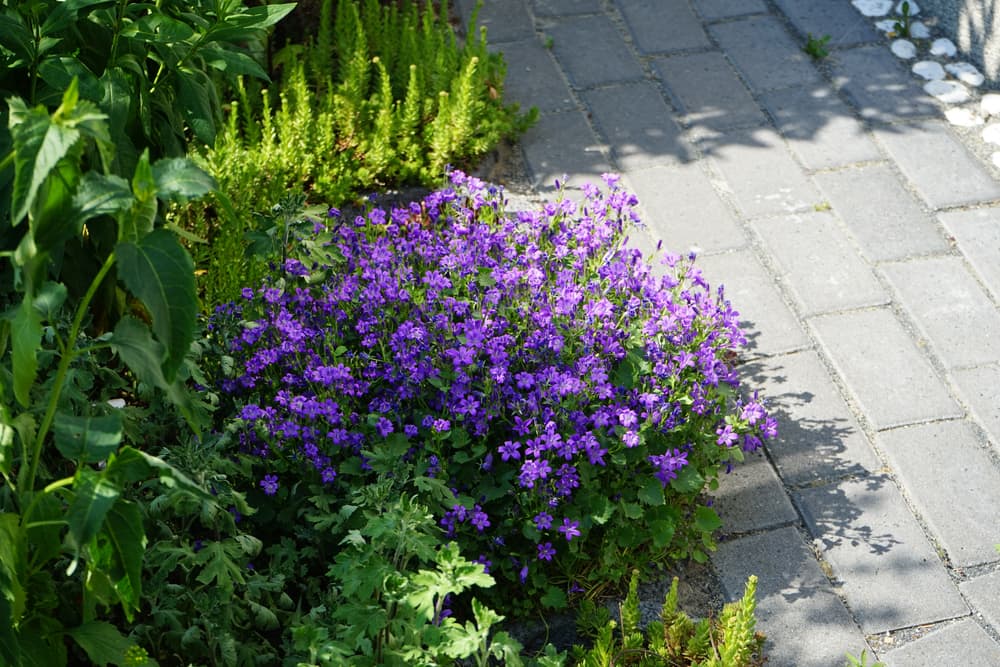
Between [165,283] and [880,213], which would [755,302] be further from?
[165,283]

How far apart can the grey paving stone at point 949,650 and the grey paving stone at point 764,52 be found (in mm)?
3056

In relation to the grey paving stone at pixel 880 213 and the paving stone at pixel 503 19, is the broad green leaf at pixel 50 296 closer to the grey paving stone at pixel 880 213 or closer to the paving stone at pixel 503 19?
the grey paving stone at pixel 880 213

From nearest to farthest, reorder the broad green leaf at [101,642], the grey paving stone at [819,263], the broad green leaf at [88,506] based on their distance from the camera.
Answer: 1. the broad green leaf at [88,506]
2. the broad green leaf at [101,642]
3. the grey paving stone at [819,263]

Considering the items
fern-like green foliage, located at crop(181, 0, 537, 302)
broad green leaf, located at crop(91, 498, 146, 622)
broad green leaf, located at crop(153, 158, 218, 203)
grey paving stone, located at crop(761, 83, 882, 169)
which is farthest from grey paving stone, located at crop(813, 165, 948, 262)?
broad green leaf, located at crop(91, 498, 146, 622)

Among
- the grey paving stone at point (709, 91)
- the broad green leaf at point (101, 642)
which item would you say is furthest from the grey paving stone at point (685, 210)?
the broad green leaf at point (101, 642)

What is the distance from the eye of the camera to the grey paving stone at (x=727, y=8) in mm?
6047

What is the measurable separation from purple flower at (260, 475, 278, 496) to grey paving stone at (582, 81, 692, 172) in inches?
99.9

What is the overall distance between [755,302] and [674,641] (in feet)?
5.72

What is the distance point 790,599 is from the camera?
342cm

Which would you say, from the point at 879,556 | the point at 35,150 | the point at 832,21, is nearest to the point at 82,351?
the point at 35,150

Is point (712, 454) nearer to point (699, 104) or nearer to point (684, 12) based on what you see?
point (699, 104)

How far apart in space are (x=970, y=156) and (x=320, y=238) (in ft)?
10.4

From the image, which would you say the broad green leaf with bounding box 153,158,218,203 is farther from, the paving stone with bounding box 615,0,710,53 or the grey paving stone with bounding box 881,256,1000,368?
the paving stone with bounding box 615,0,710,53

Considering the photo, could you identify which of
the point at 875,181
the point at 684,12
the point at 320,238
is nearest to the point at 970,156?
the point at 875,181
